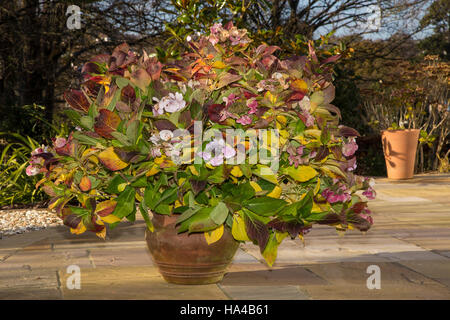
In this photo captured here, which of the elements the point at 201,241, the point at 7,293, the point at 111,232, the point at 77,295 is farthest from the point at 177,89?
the point at 111,232

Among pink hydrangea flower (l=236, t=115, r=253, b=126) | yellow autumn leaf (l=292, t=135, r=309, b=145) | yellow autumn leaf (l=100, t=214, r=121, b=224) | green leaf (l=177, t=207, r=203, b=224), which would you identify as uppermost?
pink hydrangea flower (l=236, t=115, r=253, b=126)

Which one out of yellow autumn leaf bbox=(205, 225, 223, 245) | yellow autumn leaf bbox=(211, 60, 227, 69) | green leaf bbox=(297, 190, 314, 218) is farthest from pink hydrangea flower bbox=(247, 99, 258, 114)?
yellow autumn leaf bbox=(205, 225, 223, 245)

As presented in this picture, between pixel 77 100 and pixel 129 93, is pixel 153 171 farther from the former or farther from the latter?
pixel 77 100

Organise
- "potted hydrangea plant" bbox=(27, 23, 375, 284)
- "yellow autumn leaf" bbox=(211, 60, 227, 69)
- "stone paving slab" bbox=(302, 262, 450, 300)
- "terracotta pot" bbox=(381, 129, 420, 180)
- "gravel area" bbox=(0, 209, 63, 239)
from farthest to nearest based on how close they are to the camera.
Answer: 1. "terracotta pot" bbox=(381, 129, 420, 180)
2. "gravel area" bbox=(0, 209, 63, 239)
3. "yellow autumn leaf" bbox=(211, 60, 227, 69)
4. "stone paving slab" bbox=(302, 262, 450, 300)
5. "potted hydrangea plant" bbox=(27, 23, 375, 284)

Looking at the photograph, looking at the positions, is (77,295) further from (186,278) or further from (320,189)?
(320,189)

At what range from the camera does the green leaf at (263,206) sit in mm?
2363

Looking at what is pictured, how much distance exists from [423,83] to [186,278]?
29.0ft

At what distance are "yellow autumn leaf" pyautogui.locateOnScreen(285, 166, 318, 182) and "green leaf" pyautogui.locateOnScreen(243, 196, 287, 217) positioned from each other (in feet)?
0.52

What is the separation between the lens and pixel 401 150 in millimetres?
8359

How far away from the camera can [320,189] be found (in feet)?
8.60

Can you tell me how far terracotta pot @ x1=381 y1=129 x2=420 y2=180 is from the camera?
8.27 m

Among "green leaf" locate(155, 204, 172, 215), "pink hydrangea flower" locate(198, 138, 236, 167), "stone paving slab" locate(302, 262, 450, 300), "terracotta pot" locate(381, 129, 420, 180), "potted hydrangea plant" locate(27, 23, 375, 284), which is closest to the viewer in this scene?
"pink hydrangea flower" locate(198, 138, 236, 167)

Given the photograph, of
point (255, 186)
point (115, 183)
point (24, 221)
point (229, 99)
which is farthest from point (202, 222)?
point (24, 221)

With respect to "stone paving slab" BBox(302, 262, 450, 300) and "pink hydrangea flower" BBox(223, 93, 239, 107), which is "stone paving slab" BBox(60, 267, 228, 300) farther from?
"pink hydrangea flower" BBox(223, 93, 239, 107)
